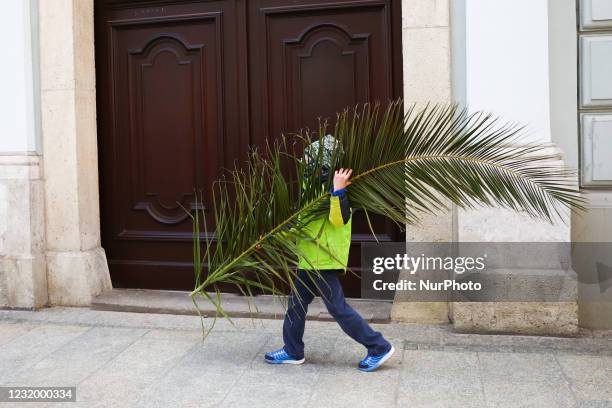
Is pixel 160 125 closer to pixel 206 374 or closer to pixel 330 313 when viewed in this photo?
pixel 206 374

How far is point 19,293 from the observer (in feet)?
21.8

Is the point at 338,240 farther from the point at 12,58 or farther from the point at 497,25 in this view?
the point at 12,58

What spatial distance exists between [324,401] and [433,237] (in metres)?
2.12

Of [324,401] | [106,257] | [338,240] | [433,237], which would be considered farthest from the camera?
[106,257]

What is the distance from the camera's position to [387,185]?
4.09m

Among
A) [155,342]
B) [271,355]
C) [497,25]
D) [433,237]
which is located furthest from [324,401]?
[497,25]

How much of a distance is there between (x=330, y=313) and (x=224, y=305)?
2027 millimetres

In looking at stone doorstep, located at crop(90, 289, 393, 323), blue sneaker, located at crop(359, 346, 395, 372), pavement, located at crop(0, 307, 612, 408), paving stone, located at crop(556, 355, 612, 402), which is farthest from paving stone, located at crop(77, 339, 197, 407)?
paving stone, located at crop(556, 355, 612, 402)

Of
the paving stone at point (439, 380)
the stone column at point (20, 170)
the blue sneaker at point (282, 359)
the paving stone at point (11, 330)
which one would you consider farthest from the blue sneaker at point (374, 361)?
the stone column at point (20, 170)

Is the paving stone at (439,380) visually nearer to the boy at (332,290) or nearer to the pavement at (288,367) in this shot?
the pavement at (288,367)

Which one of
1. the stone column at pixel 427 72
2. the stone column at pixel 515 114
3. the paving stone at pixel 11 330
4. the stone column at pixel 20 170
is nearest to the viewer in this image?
the stone column at pixel 515 114

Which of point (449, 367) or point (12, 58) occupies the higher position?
point (12, 58)

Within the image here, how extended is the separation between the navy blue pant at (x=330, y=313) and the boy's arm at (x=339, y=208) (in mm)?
405

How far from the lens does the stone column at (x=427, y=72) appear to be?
595cm
